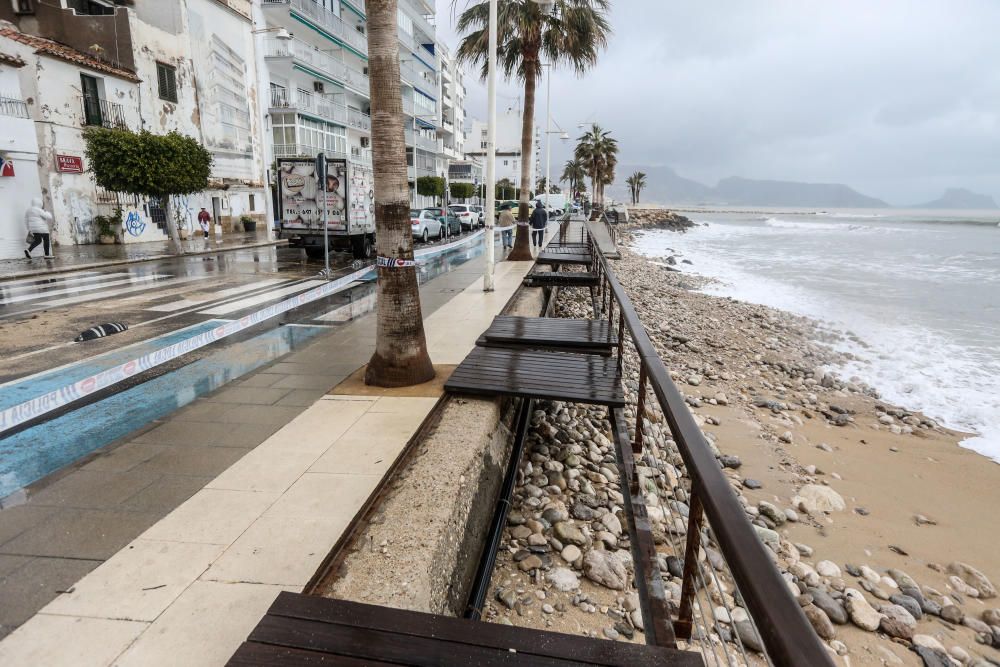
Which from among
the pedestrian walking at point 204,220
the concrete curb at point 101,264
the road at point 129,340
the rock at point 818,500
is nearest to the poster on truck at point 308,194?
the road at point 129,340

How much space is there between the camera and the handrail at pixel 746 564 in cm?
128

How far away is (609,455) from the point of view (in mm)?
5773

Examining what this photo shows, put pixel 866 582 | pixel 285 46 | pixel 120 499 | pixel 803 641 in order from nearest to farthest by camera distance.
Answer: pixel 803 641, pixel 120 499, pixel 866 582, pixel 285 46

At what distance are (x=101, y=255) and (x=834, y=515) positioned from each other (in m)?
22.9

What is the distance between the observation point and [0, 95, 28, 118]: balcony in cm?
2016

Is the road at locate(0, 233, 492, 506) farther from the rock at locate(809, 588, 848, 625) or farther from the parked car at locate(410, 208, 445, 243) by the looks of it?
the parked car at locate(410, 208, 445, 243)

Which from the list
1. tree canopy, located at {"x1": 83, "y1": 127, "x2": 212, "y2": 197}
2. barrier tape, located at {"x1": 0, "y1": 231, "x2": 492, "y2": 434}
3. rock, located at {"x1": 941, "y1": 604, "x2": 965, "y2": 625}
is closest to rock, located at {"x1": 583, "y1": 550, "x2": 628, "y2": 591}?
rock, located at {"x1": 941, "y1": 604, "x2": 965, "y2": 625}

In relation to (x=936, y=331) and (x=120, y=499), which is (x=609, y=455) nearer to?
(x=120, y=499)

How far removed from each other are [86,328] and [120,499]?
6650mm

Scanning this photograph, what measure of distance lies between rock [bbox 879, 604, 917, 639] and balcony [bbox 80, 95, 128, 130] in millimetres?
29583

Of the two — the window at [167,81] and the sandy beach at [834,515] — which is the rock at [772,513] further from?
the window at [167,81]

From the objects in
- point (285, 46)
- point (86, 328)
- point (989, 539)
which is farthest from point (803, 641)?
point (285, 46)

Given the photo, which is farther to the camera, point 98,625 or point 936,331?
point 936,331

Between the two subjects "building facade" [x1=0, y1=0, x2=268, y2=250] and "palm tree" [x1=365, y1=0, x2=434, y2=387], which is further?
"building facade" [x1=0, y1=0, x2=268, y2=250]
